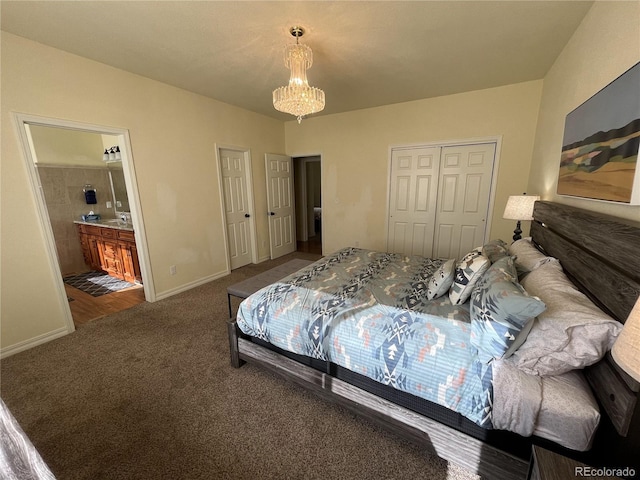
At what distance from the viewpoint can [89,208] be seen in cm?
425

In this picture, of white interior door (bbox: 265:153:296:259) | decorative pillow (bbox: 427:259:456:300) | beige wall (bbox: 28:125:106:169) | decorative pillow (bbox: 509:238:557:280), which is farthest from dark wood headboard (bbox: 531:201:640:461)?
beige wall (bbox: 28:125:106:169)

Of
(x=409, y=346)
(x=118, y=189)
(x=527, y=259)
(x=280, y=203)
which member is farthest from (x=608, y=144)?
(x=118, y=189)

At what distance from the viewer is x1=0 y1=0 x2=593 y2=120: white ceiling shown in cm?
178

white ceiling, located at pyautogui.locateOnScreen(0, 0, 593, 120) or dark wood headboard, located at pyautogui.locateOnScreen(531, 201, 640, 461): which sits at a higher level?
white ceiling, located at pyautogui.locateOnScreen(0, 0, 593, 120)

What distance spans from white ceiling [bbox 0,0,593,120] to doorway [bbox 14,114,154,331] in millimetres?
839

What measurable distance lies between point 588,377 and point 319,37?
274 cm

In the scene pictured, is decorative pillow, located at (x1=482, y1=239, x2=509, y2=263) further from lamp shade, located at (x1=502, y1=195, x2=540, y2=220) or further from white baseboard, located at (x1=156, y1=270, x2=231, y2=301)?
white baseboard, located at (x1=156, y1=270, x2=231, y2=301)

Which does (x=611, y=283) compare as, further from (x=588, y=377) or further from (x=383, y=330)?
(x=383, y=330)

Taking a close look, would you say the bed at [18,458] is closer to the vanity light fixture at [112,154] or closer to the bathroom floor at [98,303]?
the bathroom floor at [98,303]

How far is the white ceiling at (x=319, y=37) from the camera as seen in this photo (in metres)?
1.78

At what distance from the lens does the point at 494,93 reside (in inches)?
127

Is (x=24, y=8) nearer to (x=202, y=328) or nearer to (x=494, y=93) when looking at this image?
(x=202, y=328)

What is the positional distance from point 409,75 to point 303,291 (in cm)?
268

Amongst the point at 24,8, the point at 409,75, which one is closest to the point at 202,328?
the point at 24,8
